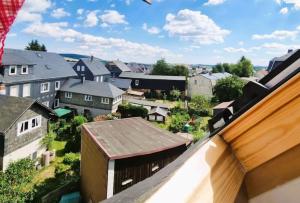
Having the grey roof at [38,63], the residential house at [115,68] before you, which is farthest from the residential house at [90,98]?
the residential house at [115,68]

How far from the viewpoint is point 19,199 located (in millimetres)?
12227

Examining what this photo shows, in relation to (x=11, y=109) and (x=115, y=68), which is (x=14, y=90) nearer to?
(x=11, y=109)

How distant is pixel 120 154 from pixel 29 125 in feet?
36.9

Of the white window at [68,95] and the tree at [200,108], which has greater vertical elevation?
the white window at [68,95]

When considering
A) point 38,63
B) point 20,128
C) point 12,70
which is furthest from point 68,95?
point 20,128

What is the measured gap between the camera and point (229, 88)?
45.9 meters

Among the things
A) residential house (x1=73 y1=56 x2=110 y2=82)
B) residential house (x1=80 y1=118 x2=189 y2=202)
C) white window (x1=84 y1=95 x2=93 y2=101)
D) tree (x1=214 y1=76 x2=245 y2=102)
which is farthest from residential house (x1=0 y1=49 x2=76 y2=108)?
tree (x1=214 y1=76 x2=245 y2=102)

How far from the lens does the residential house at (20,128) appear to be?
17.4 metres

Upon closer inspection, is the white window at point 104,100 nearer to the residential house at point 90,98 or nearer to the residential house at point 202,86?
the residential house at point 90,98

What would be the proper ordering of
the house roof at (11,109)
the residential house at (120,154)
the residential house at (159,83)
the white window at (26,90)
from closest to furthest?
the residential house at (120,154) < the house roof at (11,109) < the white window at (26,90) < the residential house at (159,83)

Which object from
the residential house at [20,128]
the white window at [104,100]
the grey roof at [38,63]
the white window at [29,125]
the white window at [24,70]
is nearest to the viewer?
the residential house at [20,128]

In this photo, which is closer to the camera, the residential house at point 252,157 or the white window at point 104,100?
the residential house at point 252,157

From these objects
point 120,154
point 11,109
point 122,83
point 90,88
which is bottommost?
point 120,154

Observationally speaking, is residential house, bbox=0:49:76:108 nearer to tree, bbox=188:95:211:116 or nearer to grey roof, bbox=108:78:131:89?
grey roof, bbox=108:78:131:89
